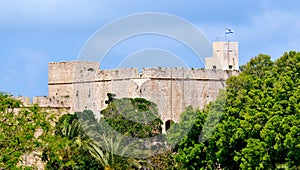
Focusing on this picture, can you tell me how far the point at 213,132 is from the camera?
38.5 meters

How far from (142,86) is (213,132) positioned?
12792mm

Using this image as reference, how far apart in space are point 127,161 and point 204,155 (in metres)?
3.55

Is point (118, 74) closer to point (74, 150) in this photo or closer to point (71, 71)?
point (71, 71)

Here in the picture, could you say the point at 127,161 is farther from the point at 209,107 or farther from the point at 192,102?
the point at 192,102

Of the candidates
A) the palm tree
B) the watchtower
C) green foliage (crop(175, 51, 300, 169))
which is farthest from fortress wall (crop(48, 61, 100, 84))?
green foliage (crop(175, 51, 300, 169))

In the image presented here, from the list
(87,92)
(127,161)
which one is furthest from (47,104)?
(127,161)

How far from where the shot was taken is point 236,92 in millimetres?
38500

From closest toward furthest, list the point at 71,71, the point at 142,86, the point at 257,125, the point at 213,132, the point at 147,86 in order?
1. the point at 257,125
2. the point at 213,132
3. the point at 142,86
4. the point at 147,86
5. the point at 71,71

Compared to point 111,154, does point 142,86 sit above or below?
above

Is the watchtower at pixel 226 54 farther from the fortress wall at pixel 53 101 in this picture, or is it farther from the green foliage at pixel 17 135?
the green foliage at pixel 17 135

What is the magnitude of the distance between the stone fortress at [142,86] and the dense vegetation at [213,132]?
523cm

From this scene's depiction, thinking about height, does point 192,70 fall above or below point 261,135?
above

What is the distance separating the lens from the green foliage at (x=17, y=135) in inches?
1122

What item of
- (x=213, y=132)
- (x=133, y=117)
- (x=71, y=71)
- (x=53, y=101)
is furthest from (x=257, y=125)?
(x=71, y=71)
